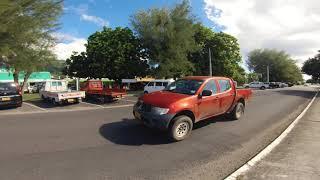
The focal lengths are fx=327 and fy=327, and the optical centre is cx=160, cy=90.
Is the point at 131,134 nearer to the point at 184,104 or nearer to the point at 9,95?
the point at 184,104

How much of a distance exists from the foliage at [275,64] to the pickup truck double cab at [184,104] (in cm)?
11076

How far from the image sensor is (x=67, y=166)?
6.89 metres

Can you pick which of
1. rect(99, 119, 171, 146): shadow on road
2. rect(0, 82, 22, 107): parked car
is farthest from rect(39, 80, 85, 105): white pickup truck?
rect(99, 119, 171, 146): shadow on road

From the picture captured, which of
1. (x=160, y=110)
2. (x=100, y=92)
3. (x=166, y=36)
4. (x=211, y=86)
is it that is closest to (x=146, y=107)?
(x=160, y=110)

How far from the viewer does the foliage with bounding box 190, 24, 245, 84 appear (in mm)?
56906

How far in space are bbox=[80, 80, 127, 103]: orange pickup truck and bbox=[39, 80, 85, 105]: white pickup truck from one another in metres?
1.90

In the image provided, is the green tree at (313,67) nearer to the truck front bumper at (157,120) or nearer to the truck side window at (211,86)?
the truck side window at (211,86)

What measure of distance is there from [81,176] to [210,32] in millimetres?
55010

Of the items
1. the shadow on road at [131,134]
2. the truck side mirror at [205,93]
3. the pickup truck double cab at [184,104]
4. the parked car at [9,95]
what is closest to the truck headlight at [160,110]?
the pickup truck double cab at [184,104]

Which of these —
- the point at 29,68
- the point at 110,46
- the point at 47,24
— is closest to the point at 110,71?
the point at 110,46

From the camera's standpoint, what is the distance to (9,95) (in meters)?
18.6

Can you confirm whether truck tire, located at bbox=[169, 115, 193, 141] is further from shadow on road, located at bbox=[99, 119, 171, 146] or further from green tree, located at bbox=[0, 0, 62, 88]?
green tree, located at bbox=[0, 0, 62, 88]

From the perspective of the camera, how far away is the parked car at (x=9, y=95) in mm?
18234

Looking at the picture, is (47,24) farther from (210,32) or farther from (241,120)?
(210,32)
